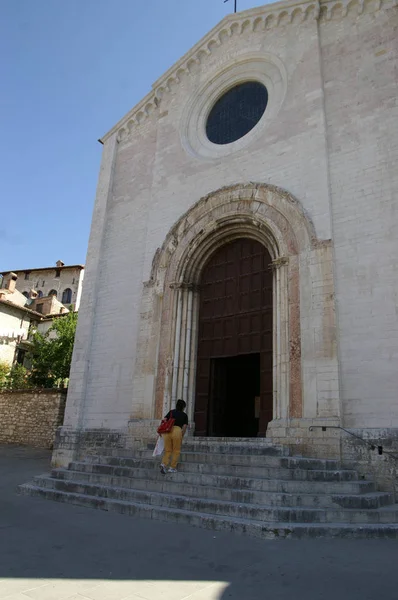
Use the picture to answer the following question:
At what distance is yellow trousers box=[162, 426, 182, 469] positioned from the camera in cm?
709

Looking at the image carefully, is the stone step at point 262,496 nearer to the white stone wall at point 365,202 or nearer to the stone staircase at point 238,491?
the stone staircase at point 238,491

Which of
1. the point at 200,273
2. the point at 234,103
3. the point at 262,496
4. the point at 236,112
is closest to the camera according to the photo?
the point at 262,496

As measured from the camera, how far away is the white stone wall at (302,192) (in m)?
8.03

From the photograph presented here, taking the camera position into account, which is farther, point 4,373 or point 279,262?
point 4,373

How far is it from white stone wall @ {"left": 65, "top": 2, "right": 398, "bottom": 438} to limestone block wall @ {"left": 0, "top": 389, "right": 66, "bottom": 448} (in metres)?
4.41

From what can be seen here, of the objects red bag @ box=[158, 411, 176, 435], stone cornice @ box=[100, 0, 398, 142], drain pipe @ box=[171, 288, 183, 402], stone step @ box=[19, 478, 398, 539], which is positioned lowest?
stone step @ box=[19, 478, 398, 539]

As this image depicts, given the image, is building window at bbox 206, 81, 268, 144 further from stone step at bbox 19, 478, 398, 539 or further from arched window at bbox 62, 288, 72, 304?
arched window at bbox 62, 288, 72, 304

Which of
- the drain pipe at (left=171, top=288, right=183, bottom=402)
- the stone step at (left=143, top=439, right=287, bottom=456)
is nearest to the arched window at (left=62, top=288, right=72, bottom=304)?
the drain pipe at (left=171, top=288, right=183, bottom=402)

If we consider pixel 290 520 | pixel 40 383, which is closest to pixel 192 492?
pixel 290 520

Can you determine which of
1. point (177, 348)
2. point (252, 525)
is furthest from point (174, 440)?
point (177, 348)

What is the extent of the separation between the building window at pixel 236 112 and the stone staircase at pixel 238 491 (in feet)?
25.9

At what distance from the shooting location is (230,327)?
34.1 ft

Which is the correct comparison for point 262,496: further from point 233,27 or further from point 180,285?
point 233,27

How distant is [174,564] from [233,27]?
13.0 metres
